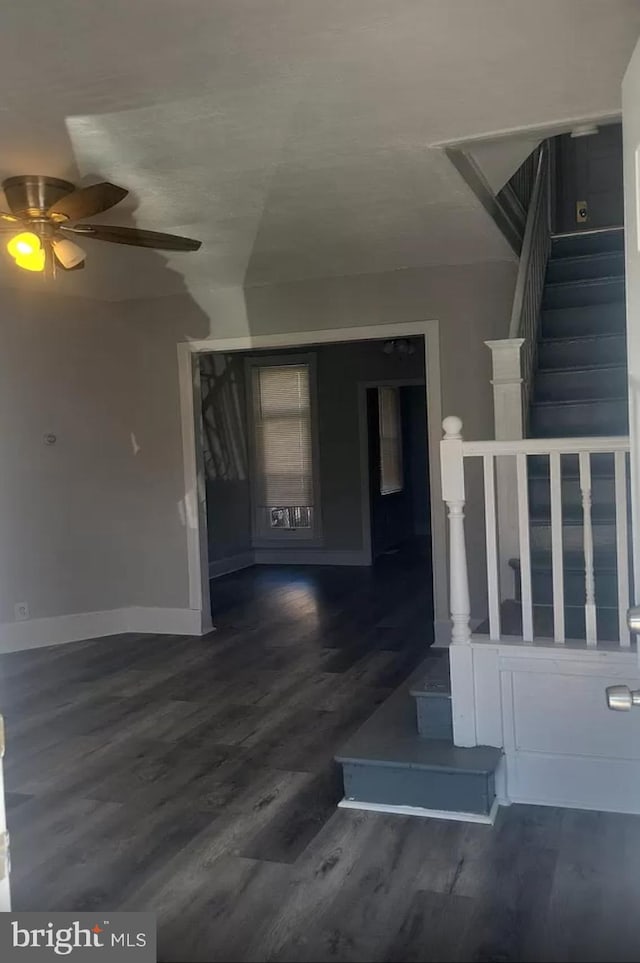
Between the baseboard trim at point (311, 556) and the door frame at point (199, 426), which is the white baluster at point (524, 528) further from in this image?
the baseboard trim at point (311, 556)

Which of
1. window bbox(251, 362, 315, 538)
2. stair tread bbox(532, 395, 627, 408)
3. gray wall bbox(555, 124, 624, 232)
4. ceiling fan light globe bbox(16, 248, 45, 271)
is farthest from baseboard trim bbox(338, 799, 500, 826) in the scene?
window bbox(251, 362, 315, 538)

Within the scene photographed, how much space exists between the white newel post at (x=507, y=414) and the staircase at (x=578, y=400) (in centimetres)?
18

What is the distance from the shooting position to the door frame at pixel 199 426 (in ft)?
18.5

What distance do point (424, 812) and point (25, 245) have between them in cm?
304

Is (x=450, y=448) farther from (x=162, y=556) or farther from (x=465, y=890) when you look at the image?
(x=162, y=556)

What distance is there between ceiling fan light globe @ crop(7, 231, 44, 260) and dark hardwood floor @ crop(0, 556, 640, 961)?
235cm

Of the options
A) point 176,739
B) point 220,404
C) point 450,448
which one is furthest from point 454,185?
point 220,404

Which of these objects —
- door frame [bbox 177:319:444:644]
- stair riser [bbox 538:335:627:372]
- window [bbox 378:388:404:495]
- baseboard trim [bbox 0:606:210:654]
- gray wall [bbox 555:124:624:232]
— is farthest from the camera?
window [bbox 378:388:404:495]

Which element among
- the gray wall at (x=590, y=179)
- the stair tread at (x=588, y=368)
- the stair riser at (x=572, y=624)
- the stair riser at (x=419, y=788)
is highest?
the gray wall at (x=590, y=179)

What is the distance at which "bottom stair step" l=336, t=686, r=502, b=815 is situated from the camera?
3057 millimetres

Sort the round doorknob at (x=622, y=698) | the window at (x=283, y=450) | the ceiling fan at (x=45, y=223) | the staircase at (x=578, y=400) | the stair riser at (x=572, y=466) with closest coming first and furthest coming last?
the round doorknob at (x=622, y=698) → the ceiling fan at (x=45, y=223) → the staircase at (x=578, y=400) → the stair riser at (x=572, y=466) → the window at (x=283, y=450)

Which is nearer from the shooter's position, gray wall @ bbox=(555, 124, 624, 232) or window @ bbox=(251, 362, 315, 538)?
gray wall @ bbox=(555, 124, 624, 232)

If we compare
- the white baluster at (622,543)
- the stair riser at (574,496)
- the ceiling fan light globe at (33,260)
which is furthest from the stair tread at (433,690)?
the ceiling fan light globe at (33,260)

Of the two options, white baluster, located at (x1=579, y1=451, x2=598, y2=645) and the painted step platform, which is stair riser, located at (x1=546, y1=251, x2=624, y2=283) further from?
the painted step platform
